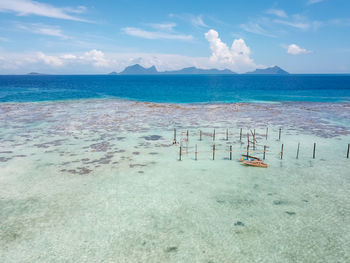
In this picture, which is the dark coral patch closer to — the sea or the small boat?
the sea

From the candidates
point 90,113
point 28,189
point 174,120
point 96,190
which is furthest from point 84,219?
point 90,113

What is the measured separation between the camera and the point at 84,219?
16.7 meters

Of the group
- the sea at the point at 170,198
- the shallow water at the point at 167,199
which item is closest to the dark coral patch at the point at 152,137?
the sea at the point at 170,198

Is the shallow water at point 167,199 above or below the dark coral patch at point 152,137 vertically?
below

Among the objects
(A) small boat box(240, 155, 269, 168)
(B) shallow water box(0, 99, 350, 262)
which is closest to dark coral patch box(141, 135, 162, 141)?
(B) shallow water box(0, 99, 350, 262)

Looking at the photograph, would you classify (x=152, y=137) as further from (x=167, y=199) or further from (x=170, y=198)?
(x=167, y=199)

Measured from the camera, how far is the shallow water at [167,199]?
14125 millimetres

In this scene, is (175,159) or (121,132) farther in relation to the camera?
(121,132)

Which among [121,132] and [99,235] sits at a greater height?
[121,132]

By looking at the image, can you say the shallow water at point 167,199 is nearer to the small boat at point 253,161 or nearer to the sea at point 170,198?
the sea at point 170,198

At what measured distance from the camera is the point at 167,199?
1938 centimetres

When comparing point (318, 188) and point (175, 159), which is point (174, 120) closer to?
point (175, 159)

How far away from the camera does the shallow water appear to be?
14.1 metres

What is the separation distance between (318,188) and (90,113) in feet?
155
